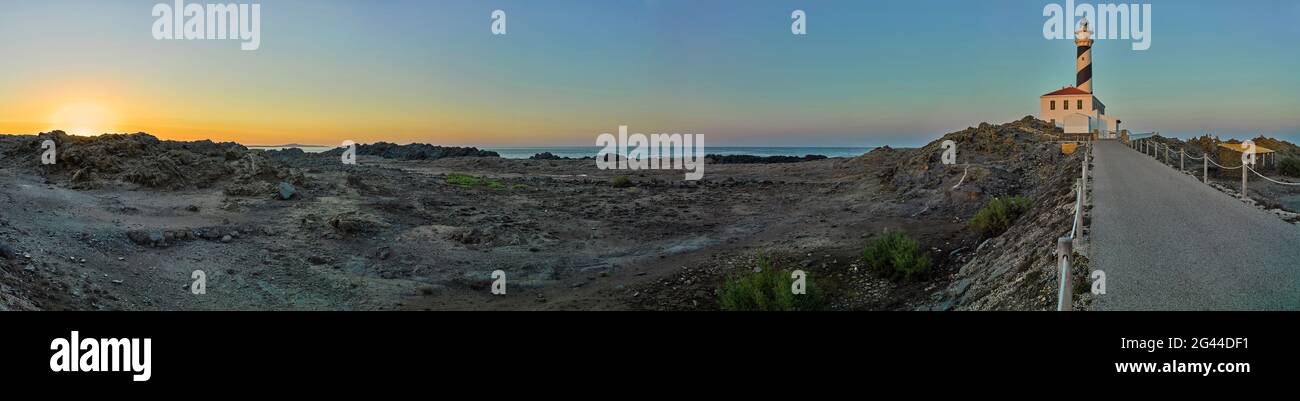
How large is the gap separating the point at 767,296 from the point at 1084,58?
165 feet

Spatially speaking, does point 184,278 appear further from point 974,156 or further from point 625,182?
point 974,156

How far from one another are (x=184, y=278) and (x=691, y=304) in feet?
24.7

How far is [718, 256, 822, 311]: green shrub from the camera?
29.7ft

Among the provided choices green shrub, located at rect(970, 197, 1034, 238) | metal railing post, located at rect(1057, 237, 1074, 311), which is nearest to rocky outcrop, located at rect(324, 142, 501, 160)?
green shrub, located at rect(970, 197, 1034, 238)

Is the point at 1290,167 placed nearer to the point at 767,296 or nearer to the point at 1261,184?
the point at 1261,184

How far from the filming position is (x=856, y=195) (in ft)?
78.0

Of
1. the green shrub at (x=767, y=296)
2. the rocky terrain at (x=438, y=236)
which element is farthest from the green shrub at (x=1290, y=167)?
the green shrub at (x=767, y=296)

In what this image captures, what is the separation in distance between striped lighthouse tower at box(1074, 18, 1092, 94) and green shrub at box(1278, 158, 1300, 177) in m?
26.4

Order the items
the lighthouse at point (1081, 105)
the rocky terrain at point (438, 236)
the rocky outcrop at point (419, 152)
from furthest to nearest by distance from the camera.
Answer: the rocky outcrop at point (419, 152) < the lighthouse at point (1081, 105) < the rocky terrain at point (438, 236)

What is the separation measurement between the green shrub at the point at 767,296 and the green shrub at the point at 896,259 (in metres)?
1.62

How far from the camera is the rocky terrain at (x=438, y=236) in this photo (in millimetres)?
10016

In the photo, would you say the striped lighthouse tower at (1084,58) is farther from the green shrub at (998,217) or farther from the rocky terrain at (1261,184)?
the green shrub at (998,217)

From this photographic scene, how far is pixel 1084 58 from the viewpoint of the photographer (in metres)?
49.9
